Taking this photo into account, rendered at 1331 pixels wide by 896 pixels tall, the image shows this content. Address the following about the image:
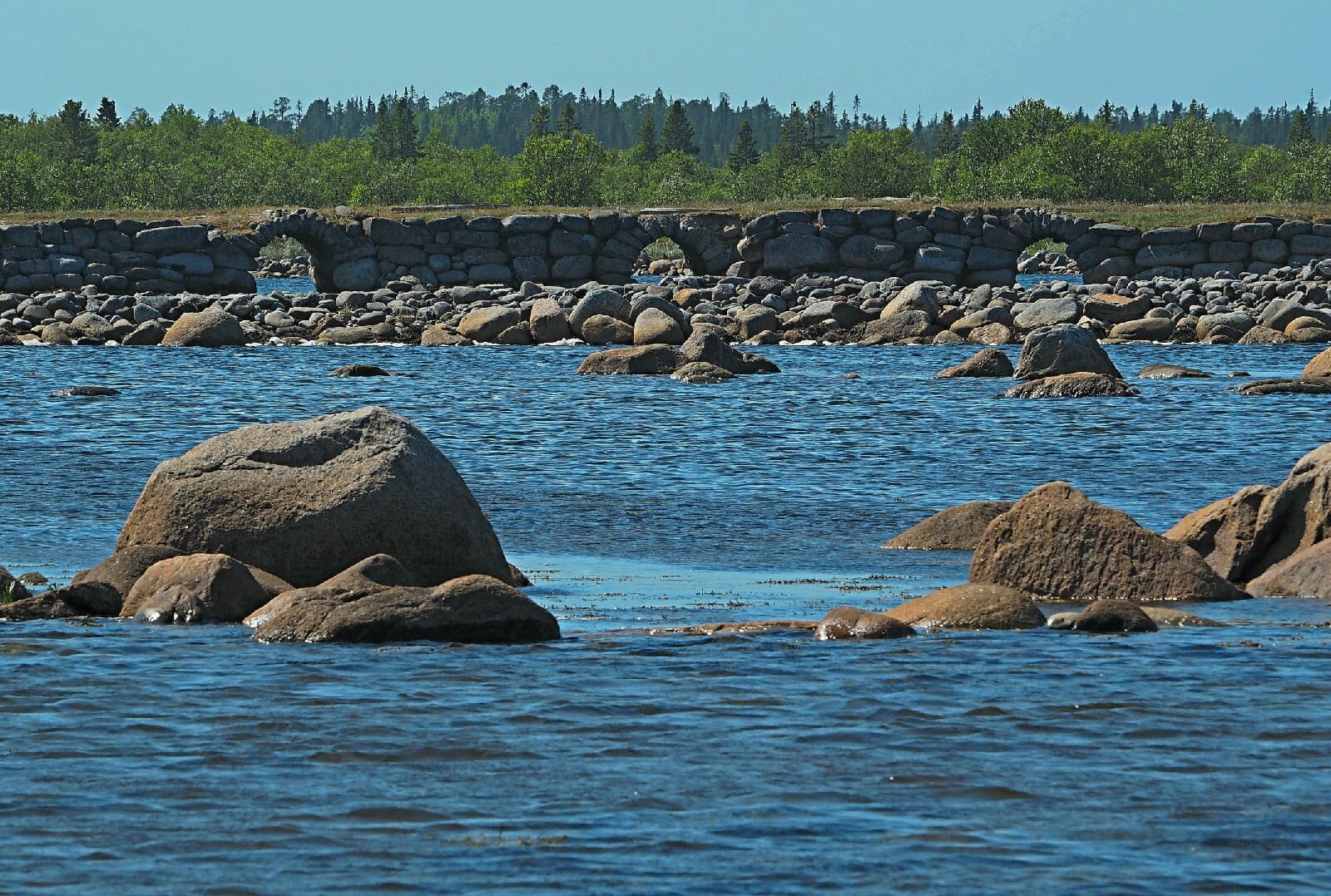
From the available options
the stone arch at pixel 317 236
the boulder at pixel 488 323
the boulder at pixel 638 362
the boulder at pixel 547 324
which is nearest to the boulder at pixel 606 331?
the boulder at pixel 547 324

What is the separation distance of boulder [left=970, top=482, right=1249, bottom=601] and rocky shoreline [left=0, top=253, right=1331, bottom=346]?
22613mm

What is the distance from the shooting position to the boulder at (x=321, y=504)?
10.3 m

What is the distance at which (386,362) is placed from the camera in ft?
109

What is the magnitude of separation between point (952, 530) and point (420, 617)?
17.0 feet

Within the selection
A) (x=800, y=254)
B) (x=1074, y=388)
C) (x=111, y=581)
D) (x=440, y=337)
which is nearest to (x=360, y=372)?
(x=440, y=337)

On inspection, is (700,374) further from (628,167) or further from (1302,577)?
(628,167)

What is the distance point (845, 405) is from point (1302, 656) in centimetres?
1645

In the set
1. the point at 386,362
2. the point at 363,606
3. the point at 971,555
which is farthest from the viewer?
the point at 386,362

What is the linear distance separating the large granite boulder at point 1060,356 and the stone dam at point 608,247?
73.6 ft

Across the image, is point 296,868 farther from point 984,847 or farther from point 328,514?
point 328,514

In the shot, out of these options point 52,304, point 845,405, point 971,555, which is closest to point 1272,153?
point 52,304

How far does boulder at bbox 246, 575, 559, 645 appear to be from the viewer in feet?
28.7

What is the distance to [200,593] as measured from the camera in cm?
941

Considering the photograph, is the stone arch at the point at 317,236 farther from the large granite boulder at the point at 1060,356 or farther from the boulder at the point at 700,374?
the large granite boulder at the point at 1060,356
